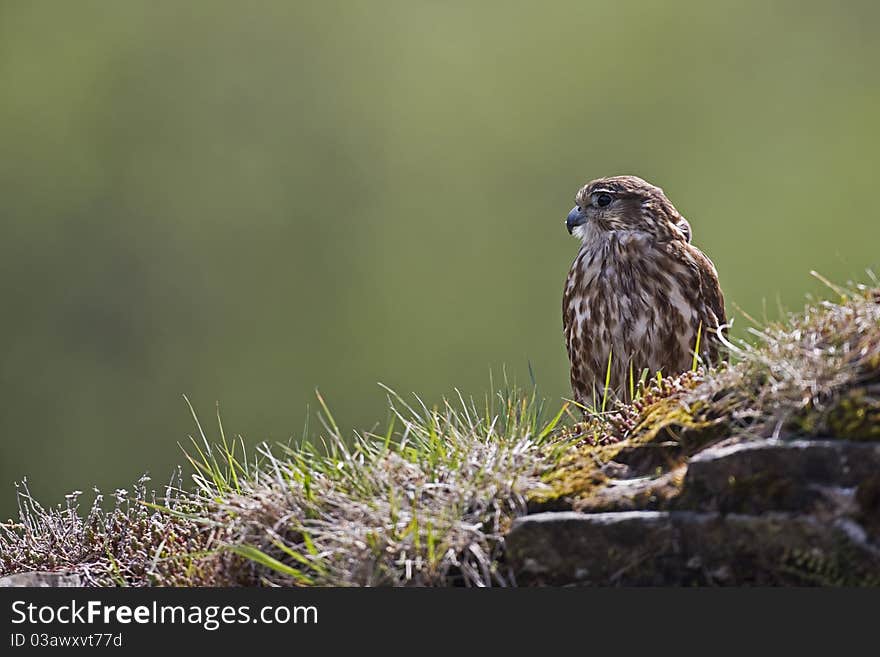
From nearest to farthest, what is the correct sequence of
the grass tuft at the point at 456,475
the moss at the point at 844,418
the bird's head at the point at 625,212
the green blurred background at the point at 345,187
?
the moss at the point at 844,418
the grass tuft at the point at 456,475
the bird's head at the point at 625,212
the green blurred background at the point at 345,187

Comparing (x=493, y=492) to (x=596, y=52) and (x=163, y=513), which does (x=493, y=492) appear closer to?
(x=163, y=513)

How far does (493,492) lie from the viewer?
3.54 metres

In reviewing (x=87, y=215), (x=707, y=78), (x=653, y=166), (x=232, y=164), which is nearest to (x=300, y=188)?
(x=232, y=164)

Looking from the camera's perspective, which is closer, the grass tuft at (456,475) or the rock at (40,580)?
the grass tuft at (456,475)

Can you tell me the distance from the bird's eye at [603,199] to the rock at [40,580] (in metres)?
3.53

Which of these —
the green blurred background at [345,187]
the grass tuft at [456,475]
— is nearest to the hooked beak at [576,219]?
the grass tuft at [456,475]

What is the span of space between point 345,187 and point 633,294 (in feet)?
104

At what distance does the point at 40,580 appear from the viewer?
3895 mm

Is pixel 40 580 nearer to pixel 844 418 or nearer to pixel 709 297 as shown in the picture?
pixel 844 418

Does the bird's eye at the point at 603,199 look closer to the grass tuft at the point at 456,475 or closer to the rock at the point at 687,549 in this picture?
the grass tuft at the point at 456,475

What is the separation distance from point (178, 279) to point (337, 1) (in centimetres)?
1694

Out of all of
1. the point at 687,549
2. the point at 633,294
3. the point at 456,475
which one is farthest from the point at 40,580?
the point at 633,294

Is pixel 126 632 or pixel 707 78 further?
pixel 707 78

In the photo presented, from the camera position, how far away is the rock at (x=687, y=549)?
3105 mm
